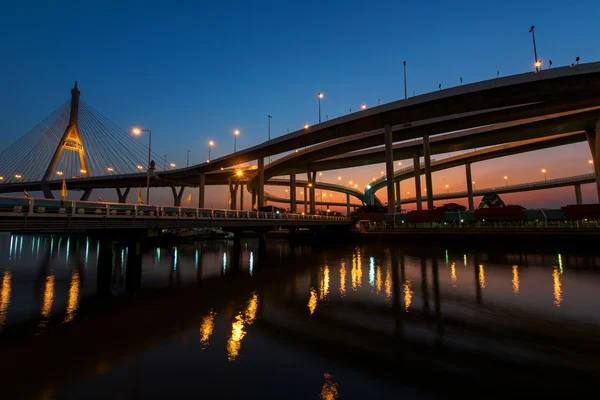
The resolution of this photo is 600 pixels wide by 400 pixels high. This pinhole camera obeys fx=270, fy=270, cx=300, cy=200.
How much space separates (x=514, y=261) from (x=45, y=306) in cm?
4059

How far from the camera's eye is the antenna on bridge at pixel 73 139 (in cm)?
7094

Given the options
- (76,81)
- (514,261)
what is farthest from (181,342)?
(76,81)

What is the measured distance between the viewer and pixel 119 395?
726cm

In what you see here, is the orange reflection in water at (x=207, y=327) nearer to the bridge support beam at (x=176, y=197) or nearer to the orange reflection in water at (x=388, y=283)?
the orange reflection in water at (x=388, y=283)

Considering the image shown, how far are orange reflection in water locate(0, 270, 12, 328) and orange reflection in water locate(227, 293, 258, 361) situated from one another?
11.6m

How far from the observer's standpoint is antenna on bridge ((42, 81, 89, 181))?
2793 inches

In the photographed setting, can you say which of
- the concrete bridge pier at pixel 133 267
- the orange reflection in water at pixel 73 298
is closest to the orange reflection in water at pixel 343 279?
the orange reflection in water at pixel 73 298

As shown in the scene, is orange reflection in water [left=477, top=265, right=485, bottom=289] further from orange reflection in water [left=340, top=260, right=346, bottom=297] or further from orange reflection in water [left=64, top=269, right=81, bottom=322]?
orange reflection in water [left=64, top=269, right=81, bottom=322]

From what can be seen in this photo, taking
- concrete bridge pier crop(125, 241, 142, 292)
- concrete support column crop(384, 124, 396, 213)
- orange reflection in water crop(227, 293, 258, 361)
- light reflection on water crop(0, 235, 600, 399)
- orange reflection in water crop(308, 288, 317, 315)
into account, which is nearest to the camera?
orange reflection in water crop(227, 293, 258, 361)

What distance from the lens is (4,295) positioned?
61.4 feet

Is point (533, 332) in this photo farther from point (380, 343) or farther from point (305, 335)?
point (305, 335)

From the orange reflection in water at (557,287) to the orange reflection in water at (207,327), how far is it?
17.7 m

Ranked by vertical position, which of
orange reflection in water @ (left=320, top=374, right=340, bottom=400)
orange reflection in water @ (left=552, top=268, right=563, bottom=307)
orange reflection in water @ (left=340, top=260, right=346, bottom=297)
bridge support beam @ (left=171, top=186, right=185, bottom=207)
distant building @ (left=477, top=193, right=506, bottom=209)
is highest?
bridge support beam @ (left=171, top=186, right=185, bottom=207)

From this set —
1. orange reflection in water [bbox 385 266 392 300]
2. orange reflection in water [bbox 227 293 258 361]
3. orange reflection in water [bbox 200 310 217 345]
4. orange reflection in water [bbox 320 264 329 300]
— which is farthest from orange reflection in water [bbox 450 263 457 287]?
orange reflection in water [bbox 200 310 217 345]
